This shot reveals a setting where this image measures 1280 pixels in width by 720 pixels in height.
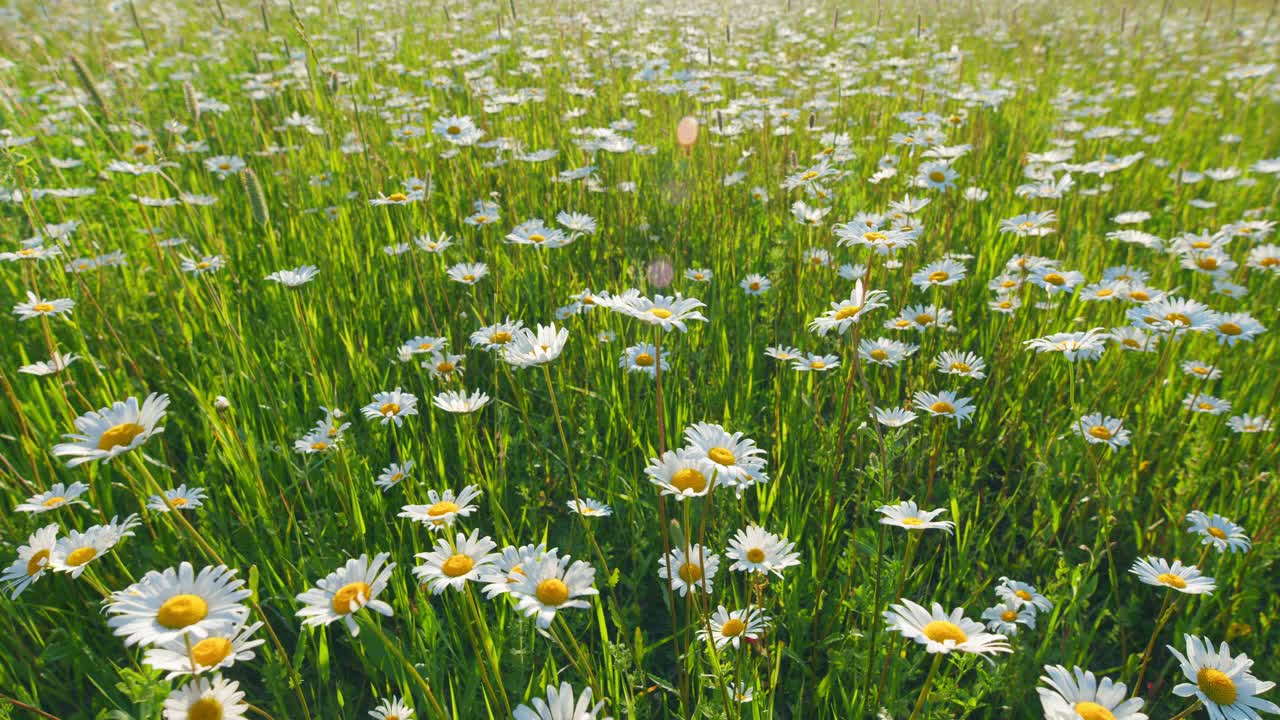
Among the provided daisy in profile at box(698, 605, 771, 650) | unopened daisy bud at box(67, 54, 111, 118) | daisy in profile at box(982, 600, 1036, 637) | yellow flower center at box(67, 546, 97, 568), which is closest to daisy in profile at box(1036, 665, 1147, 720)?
daisy in profile at box(982, 600, 1036, 637)

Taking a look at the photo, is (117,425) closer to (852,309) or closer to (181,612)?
(181,612)

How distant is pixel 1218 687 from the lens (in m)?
1.10

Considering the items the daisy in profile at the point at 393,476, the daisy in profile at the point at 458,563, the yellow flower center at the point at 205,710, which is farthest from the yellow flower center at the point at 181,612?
the daisy in profile at the point at 393,476

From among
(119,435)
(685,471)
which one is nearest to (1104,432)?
(685,471)

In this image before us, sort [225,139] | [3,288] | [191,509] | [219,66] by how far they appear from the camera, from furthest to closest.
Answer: [219,66] → [225,139] → [3,288] → [191,509]

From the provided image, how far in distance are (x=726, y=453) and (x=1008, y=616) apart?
0.86 meters

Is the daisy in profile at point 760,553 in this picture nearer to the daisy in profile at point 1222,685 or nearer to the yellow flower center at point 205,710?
the daisy in profile at point 1222,685

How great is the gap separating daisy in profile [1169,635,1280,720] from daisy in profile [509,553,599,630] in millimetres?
1023

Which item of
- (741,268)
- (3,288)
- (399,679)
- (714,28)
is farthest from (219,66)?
(399,679)

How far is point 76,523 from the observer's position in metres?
1.68

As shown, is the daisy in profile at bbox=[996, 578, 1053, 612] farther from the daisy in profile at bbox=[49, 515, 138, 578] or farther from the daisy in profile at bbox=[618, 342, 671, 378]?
the daisy in profile at bbox=[49, 515, 138, 578]

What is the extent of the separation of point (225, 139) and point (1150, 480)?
5.76 meters

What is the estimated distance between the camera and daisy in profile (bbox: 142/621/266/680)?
2.93ft

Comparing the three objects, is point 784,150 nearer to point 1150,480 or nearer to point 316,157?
point 1150,480
